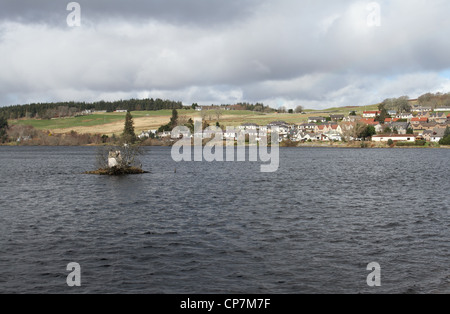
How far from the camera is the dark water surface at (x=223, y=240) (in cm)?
1769

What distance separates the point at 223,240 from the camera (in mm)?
24297

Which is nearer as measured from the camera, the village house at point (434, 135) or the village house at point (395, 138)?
the village house at point (395, 138)

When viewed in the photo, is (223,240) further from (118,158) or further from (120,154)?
(120,154)

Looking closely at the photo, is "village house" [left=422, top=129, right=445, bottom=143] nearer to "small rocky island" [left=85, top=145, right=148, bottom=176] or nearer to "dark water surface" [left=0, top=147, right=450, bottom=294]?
"dark water surface" [left=0, top=147, right=450, bottom=294]

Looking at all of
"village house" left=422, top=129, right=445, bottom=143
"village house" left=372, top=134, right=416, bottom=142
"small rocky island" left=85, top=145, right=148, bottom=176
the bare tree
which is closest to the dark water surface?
"small rocky island" left=85, top=145, right=148, bottom=176

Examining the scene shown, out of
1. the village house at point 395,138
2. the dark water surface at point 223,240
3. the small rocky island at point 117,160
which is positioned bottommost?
the dark water surface at point 223,240

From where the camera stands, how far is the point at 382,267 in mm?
19594

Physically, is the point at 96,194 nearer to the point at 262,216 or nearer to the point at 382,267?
the point at 262,216

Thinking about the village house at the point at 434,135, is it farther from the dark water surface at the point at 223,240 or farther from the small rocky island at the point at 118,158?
the small rocky island at the point at 118,158

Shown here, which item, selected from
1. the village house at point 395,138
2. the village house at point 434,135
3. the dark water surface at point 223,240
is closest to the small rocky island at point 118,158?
the dark water surface at point 223,240

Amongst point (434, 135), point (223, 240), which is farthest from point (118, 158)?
point (434, 135)

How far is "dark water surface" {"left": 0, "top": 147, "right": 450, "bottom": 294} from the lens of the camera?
58.0 feet
